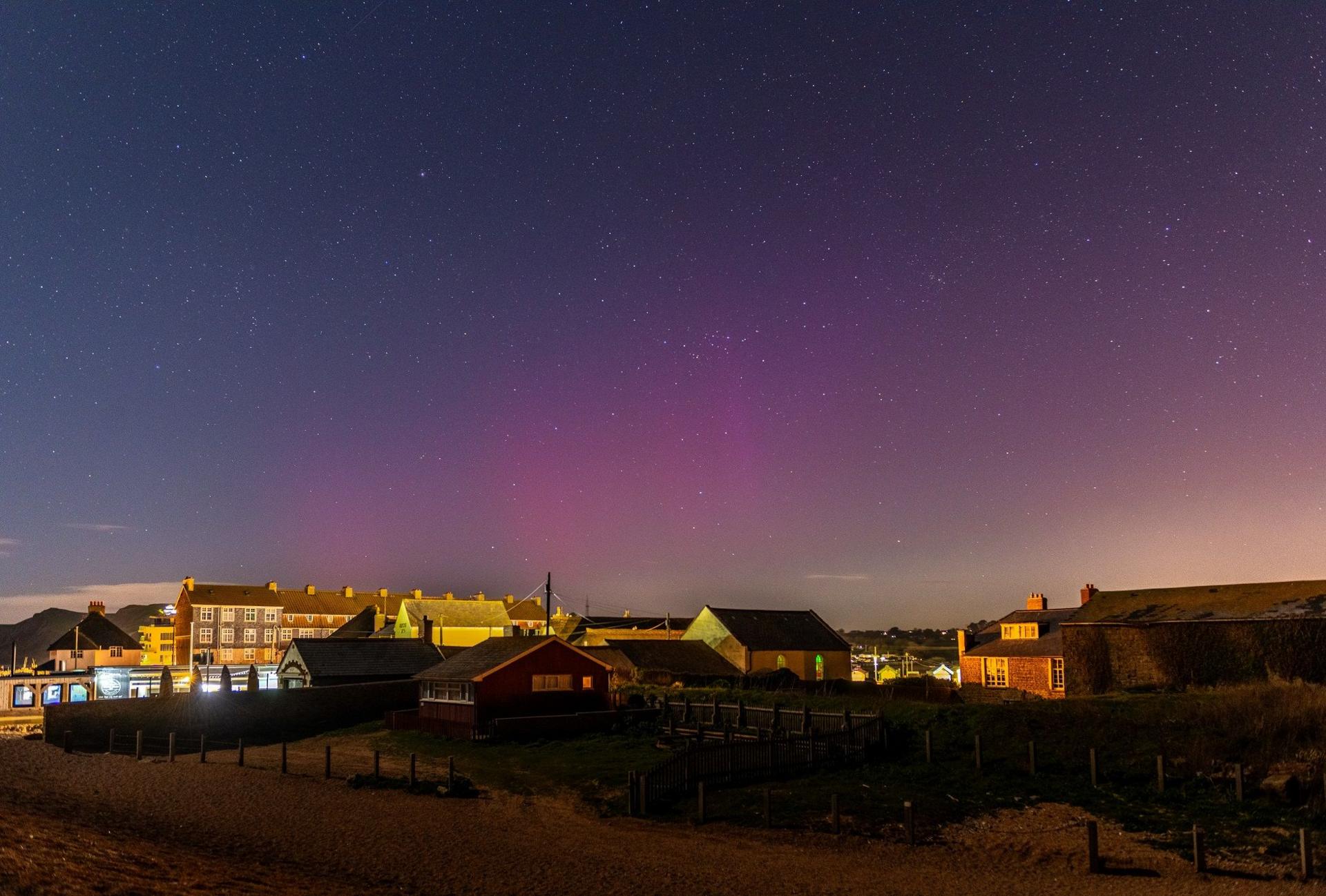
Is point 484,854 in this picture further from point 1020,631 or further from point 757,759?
point 1020,631

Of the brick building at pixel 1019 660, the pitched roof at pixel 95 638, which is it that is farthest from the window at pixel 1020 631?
the pitched roof at pixel 95 638

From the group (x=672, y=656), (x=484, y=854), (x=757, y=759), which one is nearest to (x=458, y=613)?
(x=672, y=656)

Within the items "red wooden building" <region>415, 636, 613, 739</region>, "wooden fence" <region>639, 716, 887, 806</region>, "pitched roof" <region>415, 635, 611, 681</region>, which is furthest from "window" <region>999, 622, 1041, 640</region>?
"wooden fence" <region>639, 716, 887, 806</region>

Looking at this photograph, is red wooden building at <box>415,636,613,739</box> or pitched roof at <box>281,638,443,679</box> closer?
red wooden building at <box>415,636,613,739</box>

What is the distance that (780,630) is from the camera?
259 ft

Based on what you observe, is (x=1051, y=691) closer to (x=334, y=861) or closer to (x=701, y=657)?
(x=701, y=657)

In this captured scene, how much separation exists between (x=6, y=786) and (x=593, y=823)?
1791cm

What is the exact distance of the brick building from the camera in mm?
61406

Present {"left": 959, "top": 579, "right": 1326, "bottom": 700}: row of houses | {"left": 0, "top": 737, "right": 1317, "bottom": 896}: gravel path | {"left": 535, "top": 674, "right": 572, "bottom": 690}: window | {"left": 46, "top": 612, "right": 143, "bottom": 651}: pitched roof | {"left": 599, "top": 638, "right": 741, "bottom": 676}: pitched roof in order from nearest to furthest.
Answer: {"left": 0, "top": 737, "right": 1317, "bottom": 896}: gravel path, {"left": 959, "top": 579, "right": 1326, "bottom": 700}: row of houses, {"left": 535, "top": 674, "right": 572, "bottom": 690}: window, {"left": 599, "top": 638, "right": 741, "bottom": 676}: pitched roof, {"left": 46, "top": 612, "right": 143, "bottom": 651}: pitched roof

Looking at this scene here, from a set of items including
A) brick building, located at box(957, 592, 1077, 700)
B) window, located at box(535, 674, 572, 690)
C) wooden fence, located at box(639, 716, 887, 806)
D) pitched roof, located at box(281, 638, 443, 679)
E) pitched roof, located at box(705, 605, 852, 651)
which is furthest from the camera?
pitched roof, located at box(705, 605, 852, 651)

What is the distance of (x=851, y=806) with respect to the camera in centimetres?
2598

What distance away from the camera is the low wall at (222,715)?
45.7 metres

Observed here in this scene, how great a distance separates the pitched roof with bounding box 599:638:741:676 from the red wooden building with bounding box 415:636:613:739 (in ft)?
49.4

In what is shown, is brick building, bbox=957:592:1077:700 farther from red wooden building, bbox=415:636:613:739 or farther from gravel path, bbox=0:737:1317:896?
gravel path, bbox=0:737:1317:896
